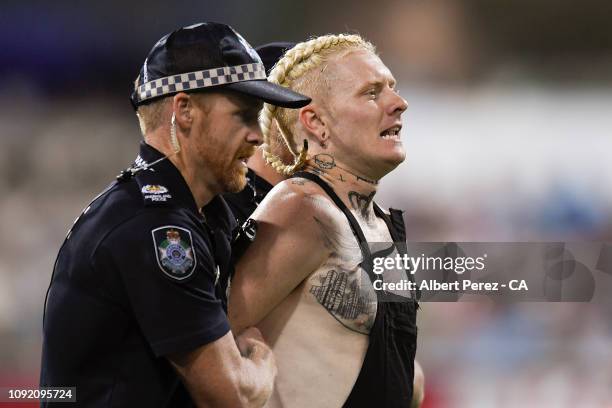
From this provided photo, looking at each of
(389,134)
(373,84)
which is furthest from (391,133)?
(373,84)

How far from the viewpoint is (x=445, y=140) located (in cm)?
713

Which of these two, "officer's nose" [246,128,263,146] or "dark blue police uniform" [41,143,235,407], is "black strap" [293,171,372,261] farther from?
"dark blue police uniform" [41,143,235,407]

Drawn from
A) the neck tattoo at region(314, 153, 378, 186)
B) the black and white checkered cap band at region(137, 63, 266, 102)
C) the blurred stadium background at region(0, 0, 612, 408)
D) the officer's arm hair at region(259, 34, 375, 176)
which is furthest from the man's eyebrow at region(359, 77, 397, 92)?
the blurred stadium background at region(0, 0, 612, 408)

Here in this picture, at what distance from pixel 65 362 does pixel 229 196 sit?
3.50 feet

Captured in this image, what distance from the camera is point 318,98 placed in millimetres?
2668

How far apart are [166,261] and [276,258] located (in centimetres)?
55

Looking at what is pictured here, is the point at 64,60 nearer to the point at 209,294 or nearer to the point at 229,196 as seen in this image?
the point at 229,196

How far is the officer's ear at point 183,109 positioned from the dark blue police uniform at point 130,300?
17 cm

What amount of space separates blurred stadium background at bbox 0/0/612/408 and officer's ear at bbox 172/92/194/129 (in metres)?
3.38

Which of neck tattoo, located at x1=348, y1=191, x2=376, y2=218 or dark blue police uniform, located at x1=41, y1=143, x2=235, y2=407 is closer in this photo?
dark blue police uniform, located at x1=41, y1=143, x2=235, y2=407

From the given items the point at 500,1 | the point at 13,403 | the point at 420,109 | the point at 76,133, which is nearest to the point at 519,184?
the point at 420,109

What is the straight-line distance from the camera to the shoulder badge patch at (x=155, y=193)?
2.02 m

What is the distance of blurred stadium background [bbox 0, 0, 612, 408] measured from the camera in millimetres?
5535

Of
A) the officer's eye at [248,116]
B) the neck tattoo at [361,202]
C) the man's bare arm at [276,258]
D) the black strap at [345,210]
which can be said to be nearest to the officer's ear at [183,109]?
the officer's eye at [248,116]
